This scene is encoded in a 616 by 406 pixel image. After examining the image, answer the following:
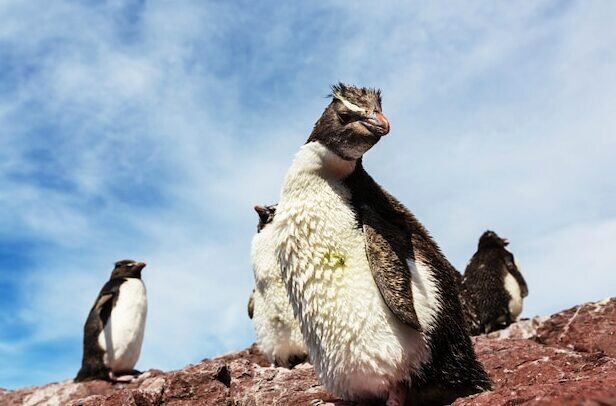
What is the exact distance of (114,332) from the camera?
492 inches

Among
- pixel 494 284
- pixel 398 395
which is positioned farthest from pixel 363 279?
pixel 494 284

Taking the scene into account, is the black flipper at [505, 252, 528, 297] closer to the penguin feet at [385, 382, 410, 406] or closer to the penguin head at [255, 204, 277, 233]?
the penguin head at [255, 204, 277, 233]

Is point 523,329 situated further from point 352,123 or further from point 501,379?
point 352,123

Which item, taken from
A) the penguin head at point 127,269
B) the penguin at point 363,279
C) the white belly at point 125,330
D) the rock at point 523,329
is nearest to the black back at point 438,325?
the penguin at point 363,279

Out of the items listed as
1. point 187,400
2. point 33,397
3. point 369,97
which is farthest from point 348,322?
point 33,397

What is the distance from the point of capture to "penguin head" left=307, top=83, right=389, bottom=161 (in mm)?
4758

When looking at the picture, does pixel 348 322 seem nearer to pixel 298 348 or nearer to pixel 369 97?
pixel 369 97

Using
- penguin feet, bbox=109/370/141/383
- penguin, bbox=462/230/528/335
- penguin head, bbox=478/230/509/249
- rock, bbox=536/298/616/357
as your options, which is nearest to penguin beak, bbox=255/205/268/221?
rock, bbox=536/298/616/357

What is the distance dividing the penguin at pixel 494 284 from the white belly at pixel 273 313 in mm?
5093

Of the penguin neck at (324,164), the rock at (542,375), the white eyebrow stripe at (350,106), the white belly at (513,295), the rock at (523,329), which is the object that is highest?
the white belly at (513,295)

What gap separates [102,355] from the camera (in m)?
12.3

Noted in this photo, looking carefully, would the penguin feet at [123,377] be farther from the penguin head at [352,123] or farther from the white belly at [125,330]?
the penguin head at [352,123]

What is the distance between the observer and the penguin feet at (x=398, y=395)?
4.46 metres

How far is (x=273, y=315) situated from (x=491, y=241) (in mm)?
6633
